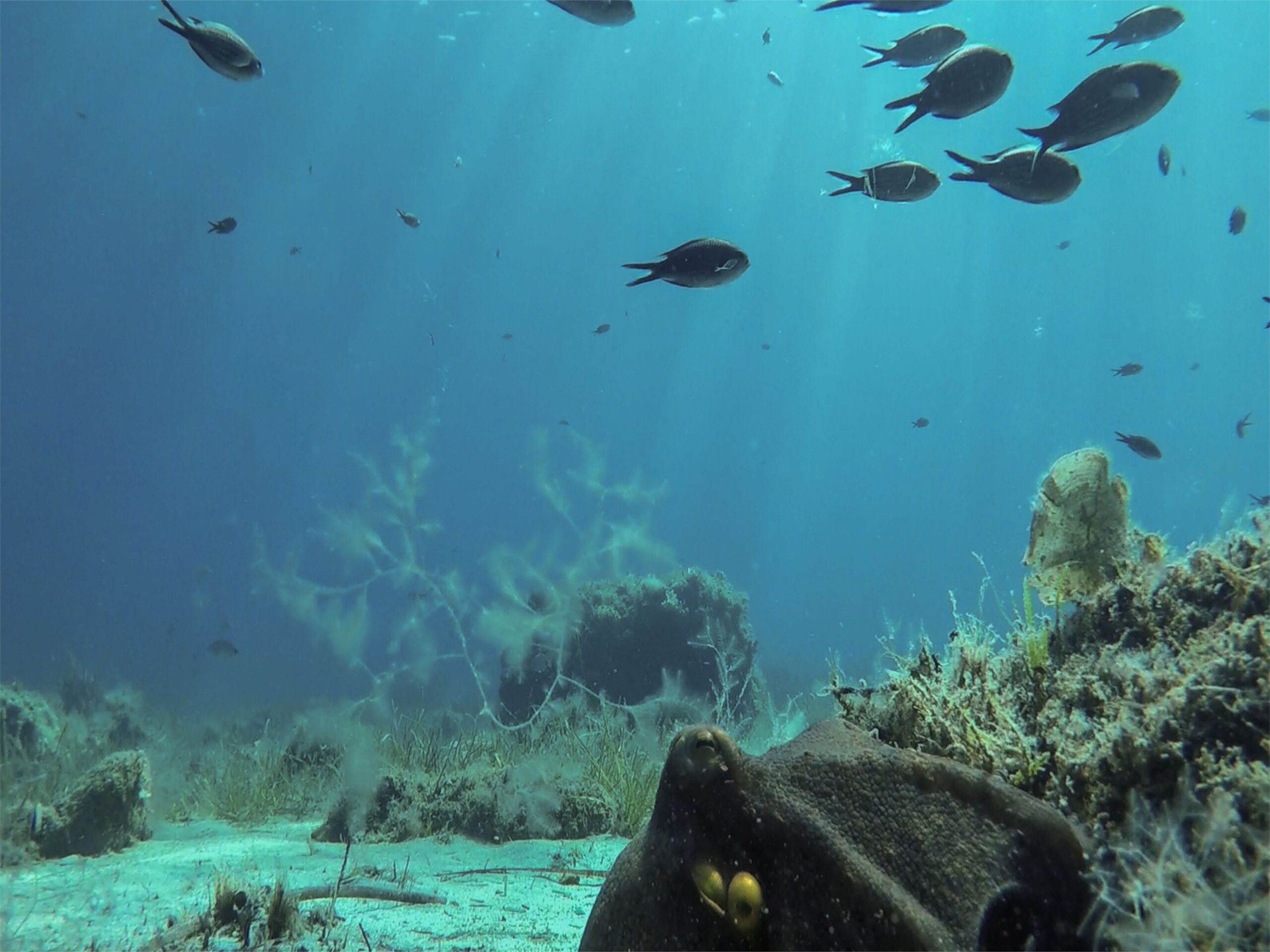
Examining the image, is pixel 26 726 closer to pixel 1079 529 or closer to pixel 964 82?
pixel 1079 529

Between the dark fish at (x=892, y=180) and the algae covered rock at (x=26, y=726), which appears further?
the algae covered rock at (x=26, y=726)

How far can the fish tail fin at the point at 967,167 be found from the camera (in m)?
4.41


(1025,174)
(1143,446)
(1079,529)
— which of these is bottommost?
(1079,529)

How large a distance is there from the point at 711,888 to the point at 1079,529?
2.06 meters

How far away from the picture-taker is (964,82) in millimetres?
4852

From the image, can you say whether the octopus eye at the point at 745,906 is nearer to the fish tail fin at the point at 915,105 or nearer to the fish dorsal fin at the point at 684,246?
the fish dorsal fin at the point at 684,246

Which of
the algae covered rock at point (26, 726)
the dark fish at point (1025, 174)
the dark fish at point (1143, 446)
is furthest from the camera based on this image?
the dark fish at point (1143, 446)

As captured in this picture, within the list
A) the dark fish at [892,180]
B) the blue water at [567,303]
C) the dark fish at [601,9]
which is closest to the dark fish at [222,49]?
the dark fish at [601,9]

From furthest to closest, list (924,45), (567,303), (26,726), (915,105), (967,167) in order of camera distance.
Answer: (567,303) → (26,726) → (924,45) → (915,105) → (967,167)

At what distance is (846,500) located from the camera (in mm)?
124062

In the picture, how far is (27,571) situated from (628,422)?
7187 centimetres

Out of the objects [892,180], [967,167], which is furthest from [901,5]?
[967,167]

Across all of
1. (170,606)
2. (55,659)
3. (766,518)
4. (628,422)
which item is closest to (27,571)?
(170,606)

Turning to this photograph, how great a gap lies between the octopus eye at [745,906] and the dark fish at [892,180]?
517cm
